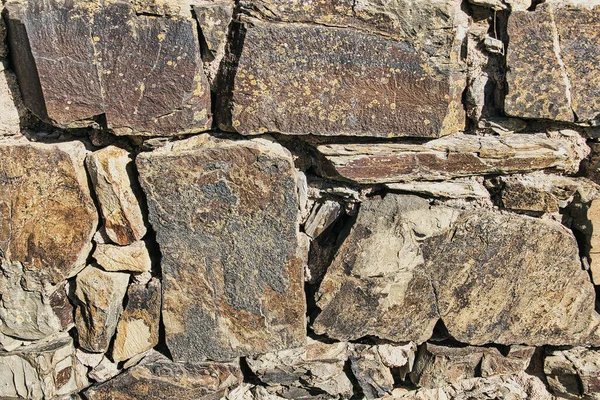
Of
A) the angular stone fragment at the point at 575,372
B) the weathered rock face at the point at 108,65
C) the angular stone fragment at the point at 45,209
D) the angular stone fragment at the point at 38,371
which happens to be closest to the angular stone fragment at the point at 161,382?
the angular stone fragment at the point at 38,371

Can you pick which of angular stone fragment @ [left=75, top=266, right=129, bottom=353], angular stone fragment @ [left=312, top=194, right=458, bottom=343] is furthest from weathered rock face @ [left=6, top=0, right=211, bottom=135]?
angular stone fragment @ [left=312, top=194, right=458, bottom=343]

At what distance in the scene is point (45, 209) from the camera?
176 centimetres

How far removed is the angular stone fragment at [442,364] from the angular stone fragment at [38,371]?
1279 mm

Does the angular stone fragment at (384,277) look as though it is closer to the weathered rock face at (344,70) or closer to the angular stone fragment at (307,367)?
the angular stone fragment at (307,367)

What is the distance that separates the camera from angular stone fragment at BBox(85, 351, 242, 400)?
1.93 m

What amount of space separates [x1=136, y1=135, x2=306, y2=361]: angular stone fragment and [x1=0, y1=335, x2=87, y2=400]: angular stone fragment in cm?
37

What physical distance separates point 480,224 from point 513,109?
410 mm

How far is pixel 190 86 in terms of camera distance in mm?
1632

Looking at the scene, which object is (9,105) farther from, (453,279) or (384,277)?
(453,279)

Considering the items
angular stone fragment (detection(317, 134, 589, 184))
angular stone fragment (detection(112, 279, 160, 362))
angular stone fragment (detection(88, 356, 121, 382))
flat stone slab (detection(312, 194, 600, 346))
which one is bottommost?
angular stone fragment (detection(88, 356, 121, 382))

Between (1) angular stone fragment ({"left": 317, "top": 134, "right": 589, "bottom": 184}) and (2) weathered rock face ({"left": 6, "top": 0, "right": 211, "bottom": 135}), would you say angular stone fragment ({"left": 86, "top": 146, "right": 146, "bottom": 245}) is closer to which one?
(2) weathered rock face ({"left": 6, "top": 0, "right": 211, "bottom": 135})

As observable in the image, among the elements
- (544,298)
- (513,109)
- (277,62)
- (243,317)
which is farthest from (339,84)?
(544,298)

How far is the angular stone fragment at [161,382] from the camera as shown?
1.93m

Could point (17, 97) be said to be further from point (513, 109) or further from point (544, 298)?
point (544, 298)
